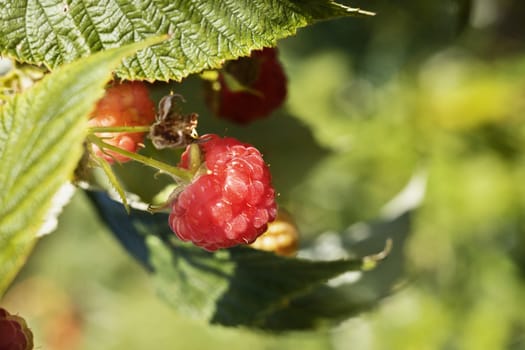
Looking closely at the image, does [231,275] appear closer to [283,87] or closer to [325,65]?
[283,87]

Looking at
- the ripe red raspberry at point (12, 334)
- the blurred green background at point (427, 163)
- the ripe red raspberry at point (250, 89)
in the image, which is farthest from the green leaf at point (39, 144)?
the blurred green background at point (427, 163)

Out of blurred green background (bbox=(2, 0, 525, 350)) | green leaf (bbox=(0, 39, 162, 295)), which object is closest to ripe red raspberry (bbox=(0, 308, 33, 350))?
green leaf (bbox=(0, 39, 162, 295))

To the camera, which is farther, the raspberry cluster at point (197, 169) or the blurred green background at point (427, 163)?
the blurred green background at point (427, 163)

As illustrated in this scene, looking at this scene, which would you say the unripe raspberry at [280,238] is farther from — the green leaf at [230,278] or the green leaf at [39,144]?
the green leaf at [39,144]

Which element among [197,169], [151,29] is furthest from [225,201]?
[151,29]

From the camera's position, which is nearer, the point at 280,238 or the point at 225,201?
the point at 225,201

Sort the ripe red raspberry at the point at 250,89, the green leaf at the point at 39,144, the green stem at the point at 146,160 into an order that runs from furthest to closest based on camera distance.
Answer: the ripe red raspberry at the point at 250,89, the green stem at the point at 146,160, the green leaf at the point at 39,144

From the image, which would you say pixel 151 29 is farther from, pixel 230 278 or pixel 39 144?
pixel 230 278
